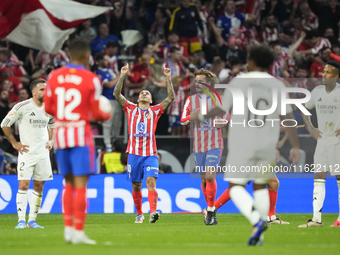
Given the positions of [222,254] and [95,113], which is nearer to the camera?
[222,254]

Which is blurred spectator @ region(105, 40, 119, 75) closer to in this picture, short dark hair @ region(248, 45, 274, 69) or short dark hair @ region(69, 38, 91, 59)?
short dark hair @ region(69, 38, 91, 59)

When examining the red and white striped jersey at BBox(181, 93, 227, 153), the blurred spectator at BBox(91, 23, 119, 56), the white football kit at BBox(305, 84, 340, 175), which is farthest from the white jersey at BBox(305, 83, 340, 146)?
the blurred spectator at BBox(91, 23, 119, 56)

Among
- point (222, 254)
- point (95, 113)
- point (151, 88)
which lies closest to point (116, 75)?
point (151, 88)

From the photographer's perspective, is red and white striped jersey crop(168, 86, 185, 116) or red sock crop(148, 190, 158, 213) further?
red and white striped jersey crop(168, 86, 185, 116)

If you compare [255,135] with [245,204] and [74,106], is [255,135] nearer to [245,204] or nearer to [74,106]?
[245,204]

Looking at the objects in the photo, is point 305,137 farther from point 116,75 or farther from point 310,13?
point 310,13

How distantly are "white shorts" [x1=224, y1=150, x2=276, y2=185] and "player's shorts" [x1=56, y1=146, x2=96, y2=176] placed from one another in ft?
4.88

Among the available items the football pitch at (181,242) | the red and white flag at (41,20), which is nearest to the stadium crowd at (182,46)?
the red and white flag at (41,20)

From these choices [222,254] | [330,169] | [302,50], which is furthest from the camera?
[302,50]

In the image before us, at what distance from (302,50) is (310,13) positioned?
215 cm

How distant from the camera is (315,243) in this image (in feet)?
20.0

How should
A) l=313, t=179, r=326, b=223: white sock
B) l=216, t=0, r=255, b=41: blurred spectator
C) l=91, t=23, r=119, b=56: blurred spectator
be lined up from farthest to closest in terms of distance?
l=216, t=0, r=255, b=41: blurred spectator, l=91, t=23, r=119, b=56: blurred spectator, l=313, t=179, r=326, b=223: white sock

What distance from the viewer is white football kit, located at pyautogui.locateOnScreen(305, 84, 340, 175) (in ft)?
28.2

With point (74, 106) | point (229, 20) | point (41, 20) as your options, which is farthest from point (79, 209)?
point (229, 20)
